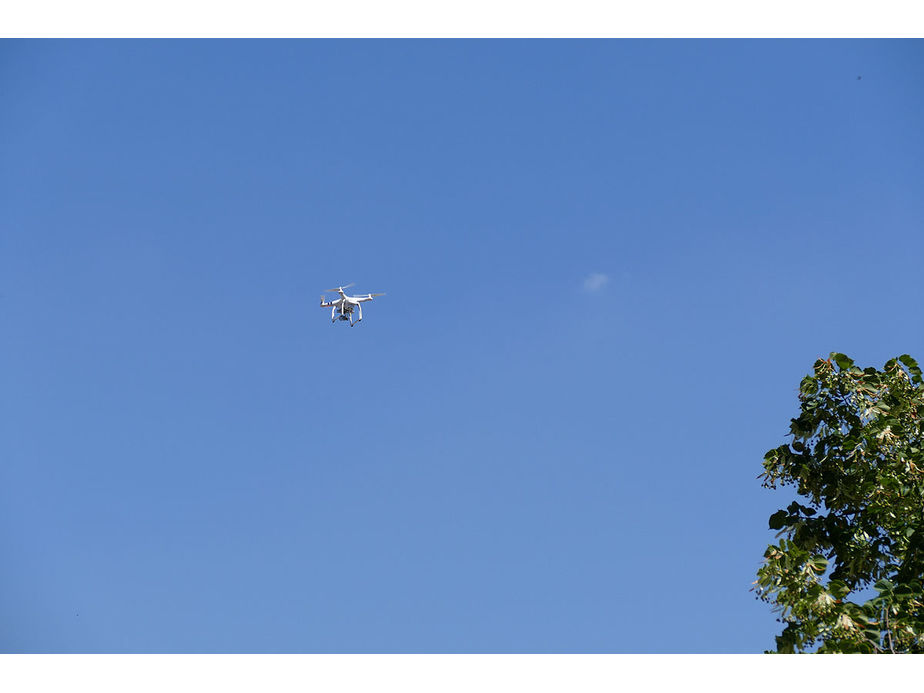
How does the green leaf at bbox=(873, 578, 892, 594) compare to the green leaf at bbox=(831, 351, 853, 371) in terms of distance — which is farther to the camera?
the green leaf at bbox=(831, 351, 853, 371)

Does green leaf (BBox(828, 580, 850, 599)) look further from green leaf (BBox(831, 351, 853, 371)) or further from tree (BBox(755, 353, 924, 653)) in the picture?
green leaf (BBox(831, 351, 853, 371))

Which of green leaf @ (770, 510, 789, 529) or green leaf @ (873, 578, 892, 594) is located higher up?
green leaf @ (770, 510, 789, 529)

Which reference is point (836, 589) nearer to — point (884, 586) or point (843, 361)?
point (884, 586)

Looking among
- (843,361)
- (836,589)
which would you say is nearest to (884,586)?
(836,589)

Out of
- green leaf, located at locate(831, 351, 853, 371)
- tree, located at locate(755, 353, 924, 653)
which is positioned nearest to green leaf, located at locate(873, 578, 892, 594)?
tree, located at locate(755, 353, 924, 653)

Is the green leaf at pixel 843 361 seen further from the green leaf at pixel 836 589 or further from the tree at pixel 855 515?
the green leaf at pixel 836 589

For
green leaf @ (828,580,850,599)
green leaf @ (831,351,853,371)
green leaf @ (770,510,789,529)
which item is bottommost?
green leaf @ (828,580,850,599)

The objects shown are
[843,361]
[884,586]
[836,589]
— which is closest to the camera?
[836,589]

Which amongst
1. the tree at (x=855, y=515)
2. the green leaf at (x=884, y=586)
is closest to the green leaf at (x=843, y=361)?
the tree at (x=855, y=515)

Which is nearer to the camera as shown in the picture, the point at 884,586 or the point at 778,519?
the point at 884,586
